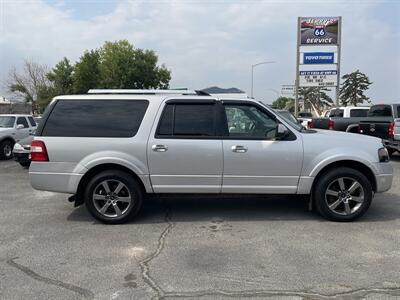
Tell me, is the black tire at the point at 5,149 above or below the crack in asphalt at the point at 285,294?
above

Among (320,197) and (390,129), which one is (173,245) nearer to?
(320,197)

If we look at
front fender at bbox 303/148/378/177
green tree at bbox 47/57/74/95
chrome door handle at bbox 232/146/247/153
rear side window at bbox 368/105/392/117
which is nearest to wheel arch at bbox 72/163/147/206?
chrome door handle at bbox 232/146/247/153

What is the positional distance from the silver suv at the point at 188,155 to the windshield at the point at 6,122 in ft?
32.4

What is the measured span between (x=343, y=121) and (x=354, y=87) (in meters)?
63.9

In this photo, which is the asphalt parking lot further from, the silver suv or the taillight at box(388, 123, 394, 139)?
the taillight at box(388, 123, 394, 139)

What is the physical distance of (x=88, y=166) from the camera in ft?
18.9

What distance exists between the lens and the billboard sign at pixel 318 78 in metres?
26.3

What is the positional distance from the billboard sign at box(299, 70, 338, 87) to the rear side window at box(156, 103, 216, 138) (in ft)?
71.2

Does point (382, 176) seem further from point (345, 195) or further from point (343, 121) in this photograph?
point (343, 121)

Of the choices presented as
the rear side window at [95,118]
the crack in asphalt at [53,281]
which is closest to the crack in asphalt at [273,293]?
the crack in asphalt at [53,281]

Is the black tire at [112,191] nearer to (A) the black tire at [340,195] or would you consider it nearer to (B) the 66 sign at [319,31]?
(A) the black tire at [340,195]

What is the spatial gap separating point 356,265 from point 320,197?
1.58 m

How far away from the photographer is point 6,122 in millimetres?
14781

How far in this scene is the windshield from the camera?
1463 centimetres
